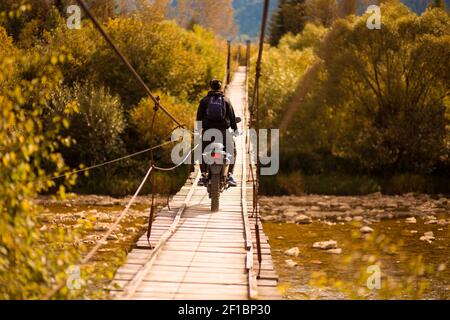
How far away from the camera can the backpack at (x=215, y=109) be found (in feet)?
32.4

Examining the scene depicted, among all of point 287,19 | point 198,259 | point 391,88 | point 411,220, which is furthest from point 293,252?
point 287,19

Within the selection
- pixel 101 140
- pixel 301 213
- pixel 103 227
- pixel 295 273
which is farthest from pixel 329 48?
pixel 295 273

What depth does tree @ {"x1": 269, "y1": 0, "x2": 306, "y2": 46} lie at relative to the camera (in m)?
57.2

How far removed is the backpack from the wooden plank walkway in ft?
5.08

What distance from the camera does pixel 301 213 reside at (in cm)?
2384

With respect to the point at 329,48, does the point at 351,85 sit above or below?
below

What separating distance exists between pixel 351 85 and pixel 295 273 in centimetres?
1649

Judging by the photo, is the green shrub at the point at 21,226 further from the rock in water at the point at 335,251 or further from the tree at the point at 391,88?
the tree at the point at 391,88

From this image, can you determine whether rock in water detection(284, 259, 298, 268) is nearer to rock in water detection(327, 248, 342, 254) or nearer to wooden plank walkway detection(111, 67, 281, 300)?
rock in water detection(327, 248, 342, 254)

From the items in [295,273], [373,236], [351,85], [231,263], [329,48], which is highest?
[329,48]

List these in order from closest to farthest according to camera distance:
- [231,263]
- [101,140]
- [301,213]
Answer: [231,263] < [301,213] < [101,140]
